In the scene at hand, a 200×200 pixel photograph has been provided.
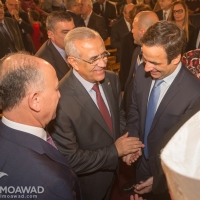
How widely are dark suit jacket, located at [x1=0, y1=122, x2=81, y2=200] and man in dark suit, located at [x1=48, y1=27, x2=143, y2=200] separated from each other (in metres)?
0.66

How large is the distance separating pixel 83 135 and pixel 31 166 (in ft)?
2.78

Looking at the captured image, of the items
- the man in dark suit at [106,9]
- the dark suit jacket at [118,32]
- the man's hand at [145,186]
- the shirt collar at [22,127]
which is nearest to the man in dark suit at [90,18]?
the dark suit jacket at [118,32]

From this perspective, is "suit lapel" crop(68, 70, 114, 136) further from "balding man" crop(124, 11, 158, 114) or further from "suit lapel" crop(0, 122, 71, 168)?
"balding man" crop(124, 11, 158, 114)

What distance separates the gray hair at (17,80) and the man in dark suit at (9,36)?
303cm

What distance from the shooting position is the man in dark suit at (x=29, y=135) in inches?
43.0

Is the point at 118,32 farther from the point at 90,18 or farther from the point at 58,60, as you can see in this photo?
the point at 58,60

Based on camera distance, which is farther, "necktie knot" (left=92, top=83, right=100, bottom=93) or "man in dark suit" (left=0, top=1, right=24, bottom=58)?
"man in dark suit" (left=0, top=1, right=24, bottom=58)

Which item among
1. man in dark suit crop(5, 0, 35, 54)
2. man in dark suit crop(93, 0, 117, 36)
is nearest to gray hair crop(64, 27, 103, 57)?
man in dark suit crop(5, 0, 35, 54)

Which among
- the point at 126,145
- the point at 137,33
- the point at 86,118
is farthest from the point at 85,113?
the point at 137,33

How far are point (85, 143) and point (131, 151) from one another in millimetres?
351

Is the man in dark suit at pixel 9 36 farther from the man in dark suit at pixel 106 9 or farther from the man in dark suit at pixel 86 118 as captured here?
the man in dark suit at pixel 106 9

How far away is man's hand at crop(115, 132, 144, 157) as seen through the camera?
6.49 feet

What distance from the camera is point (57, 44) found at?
9.56ft

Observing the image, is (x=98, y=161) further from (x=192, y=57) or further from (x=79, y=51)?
(x=192, y=57)
